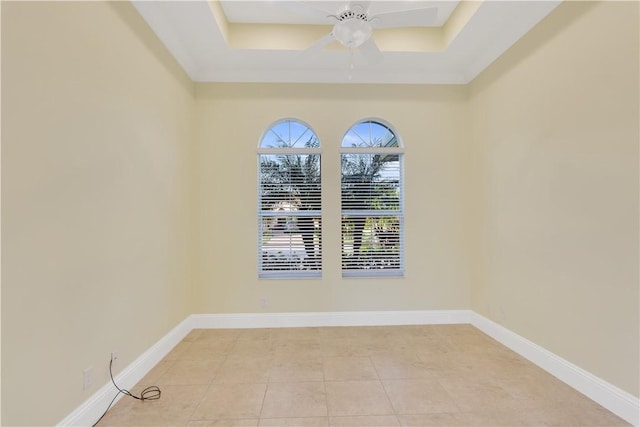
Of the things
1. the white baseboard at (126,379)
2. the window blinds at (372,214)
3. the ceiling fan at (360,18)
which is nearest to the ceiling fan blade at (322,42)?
the ceiling fan at (360,18)

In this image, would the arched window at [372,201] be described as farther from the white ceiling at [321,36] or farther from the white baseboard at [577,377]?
the white baseboard at [577,377]

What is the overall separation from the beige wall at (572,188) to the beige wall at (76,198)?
144 inches

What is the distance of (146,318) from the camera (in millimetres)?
2766

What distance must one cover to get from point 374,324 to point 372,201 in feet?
5.34

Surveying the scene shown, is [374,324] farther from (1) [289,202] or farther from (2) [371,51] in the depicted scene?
(2) [371,51]

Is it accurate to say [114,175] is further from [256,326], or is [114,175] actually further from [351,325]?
[351,325]

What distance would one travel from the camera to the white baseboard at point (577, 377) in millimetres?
2047

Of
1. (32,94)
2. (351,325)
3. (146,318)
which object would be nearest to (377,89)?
(351,325)

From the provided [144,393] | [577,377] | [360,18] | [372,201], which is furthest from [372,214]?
[144,393]

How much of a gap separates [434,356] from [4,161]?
3556 millimetres

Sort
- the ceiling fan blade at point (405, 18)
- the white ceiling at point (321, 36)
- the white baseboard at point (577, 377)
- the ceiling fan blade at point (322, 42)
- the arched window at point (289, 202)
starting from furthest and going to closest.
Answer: the arched window at point (289, 202)
the white ceiling at point (321, 36)
the ceiling fan blade at point (322, 42)
the ceiling fan blade at point (405, 18)
the white baseboard at point (577, 377)

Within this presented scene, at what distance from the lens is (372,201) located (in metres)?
4.09

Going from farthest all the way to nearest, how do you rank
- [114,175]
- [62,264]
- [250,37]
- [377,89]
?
[377,89]
[250,37]
[114,175]
[62,264]

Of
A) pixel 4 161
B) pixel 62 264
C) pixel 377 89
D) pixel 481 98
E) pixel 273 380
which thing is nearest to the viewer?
pixel 4 161
